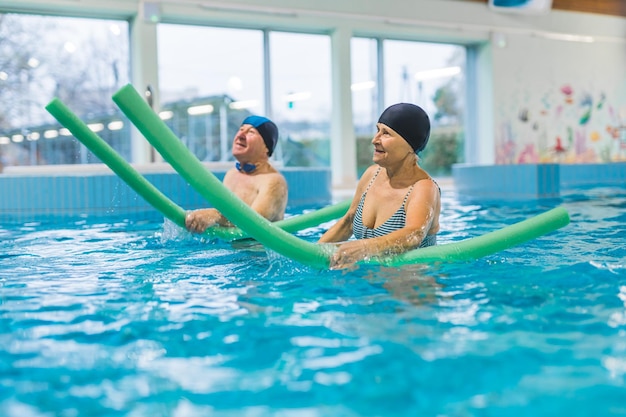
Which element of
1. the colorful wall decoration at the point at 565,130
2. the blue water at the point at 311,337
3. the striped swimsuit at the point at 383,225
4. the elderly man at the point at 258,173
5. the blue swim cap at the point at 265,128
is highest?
the colorful wall decoration at the point at 565,130

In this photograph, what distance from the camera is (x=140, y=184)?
4012mm

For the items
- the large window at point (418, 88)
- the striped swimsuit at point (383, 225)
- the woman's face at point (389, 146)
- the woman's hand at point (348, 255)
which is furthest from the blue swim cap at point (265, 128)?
the large window at point (418, 88)

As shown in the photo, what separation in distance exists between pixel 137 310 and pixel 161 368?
707 mm

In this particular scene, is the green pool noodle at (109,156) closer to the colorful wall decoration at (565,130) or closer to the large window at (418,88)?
the large window at (418,88)

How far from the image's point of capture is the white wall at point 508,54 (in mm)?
12734

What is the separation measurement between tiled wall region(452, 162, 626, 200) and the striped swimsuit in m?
5.97

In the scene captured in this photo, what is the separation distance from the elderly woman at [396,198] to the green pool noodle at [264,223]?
0.22ft

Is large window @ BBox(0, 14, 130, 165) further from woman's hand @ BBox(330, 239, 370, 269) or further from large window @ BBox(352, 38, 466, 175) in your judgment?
woman's hand @ BBox(330, 239, 370, 269)

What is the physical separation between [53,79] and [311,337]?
10.6 m

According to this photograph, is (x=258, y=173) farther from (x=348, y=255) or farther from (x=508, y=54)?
(x=508, y=54)

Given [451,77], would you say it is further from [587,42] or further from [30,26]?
[30,26]

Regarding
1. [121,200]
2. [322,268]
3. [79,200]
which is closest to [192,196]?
[121,200]

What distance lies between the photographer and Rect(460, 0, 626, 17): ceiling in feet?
52.6

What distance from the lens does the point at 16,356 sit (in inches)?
81.9
